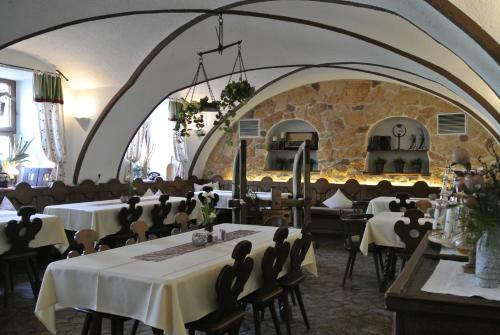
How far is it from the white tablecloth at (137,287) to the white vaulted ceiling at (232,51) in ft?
7.30

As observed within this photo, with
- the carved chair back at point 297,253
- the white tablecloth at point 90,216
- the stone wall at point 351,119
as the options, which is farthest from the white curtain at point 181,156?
the carved chair back at point 297,253


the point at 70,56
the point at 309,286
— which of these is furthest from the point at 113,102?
the point at 309,286

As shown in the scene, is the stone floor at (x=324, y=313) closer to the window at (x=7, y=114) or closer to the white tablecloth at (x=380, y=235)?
the white tablecloth at (x=380, y=235)

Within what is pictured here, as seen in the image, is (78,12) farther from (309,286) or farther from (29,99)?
(309,286)

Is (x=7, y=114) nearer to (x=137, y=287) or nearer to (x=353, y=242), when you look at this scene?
(x=353, y=242)

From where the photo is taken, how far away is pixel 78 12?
16.8 ft

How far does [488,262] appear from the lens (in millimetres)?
2094

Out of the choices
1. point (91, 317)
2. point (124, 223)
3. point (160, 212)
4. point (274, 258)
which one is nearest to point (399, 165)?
point (160, 212)

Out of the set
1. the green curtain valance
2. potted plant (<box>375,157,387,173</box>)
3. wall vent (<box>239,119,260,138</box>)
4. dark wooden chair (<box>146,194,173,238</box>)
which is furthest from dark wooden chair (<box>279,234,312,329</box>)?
wall vent (<box>239,119,260,138</box>)

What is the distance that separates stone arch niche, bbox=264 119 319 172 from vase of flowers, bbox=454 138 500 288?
8.68m

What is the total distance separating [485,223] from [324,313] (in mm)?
2957

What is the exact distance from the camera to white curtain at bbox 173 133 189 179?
10.8 m

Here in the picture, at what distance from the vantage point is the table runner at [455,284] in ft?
6.50

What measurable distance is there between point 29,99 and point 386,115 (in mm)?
6852
